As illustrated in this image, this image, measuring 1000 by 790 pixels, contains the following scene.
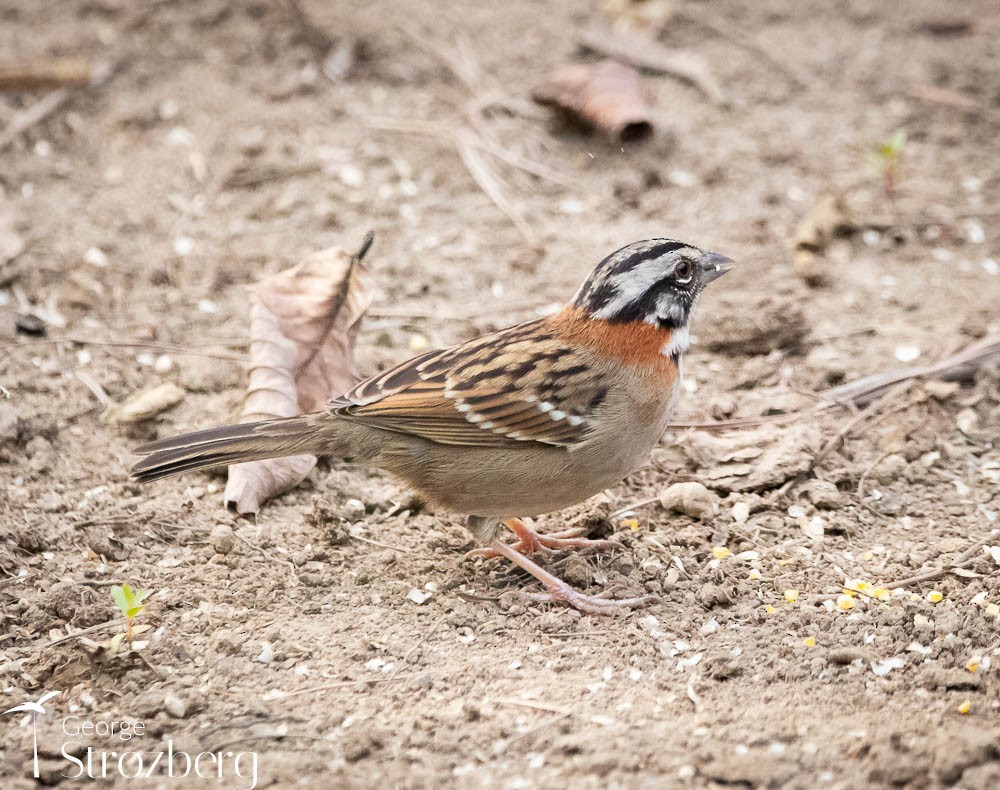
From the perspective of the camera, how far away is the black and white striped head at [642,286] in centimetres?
454

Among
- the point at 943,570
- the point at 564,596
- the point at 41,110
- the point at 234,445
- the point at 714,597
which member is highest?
the point at 234,445

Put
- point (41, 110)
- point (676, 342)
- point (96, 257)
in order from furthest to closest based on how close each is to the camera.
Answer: point (41, 110) < point (96, 257) < point (676, 342)

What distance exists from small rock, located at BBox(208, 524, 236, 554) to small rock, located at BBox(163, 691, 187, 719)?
907 millimetres

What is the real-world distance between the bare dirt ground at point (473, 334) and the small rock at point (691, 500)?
9 centimetres

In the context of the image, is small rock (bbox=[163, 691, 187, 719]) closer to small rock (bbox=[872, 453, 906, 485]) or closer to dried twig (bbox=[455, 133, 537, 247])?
small rock (bbox=[872, 453, 906, 485])

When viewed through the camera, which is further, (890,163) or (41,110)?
(41,110)

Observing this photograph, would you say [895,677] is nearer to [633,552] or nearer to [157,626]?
[633,552]

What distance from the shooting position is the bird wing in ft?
14.5

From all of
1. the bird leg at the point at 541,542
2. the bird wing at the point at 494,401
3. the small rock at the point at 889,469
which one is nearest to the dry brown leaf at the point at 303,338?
the bird wing at the point at 494,401

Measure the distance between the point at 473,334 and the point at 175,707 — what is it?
9.09 ft

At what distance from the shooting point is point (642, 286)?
4.56 m

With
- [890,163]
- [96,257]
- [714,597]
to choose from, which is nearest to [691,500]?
[714,597]

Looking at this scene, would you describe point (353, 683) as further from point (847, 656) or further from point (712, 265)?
point (712, 265)

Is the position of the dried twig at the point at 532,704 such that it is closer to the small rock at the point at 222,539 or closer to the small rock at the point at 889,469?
the small rock at the point at 222,539
